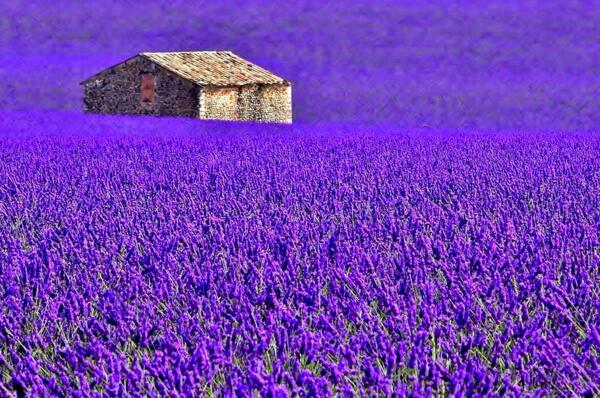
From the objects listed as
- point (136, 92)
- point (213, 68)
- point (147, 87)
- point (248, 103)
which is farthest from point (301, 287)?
point (213, 68)

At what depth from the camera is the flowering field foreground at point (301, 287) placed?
2.38 metres

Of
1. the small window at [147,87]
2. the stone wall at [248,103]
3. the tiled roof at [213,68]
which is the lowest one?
the stone wall at [248,103]

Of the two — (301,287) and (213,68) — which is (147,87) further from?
(301,287)

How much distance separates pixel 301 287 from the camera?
3291 millimetres

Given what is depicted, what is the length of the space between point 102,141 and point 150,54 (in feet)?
43.8

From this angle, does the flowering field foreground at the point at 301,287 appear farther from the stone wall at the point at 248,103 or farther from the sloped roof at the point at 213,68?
the sloped roof at the point at 213,68

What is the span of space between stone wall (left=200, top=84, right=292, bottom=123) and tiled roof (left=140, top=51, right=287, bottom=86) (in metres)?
0.18

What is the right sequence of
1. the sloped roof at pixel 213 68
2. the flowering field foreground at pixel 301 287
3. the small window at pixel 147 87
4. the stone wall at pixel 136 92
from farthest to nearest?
the small window at pixel 147 87, the sloped roof at pixel 213 68, the stone wall at pixel 136 92, the flowering field foreground at pixel 301 287

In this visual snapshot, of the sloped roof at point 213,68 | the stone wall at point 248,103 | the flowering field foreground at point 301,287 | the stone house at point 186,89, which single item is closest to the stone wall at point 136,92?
the stone house at point 186,89

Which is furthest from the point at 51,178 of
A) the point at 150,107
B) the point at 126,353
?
the point at 150,107

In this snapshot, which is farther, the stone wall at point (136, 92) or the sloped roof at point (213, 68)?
the sloped roof at point (213, 68)

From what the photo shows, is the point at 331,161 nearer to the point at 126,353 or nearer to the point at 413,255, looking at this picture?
the point at 413,255

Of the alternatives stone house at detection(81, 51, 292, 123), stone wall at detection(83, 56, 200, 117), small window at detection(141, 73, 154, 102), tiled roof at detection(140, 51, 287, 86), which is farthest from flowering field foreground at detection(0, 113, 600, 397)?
small window at detection(141, 73, 154, 102)

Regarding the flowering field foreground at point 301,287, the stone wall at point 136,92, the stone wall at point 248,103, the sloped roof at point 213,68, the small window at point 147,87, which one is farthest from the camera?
the small window at point 147,87
